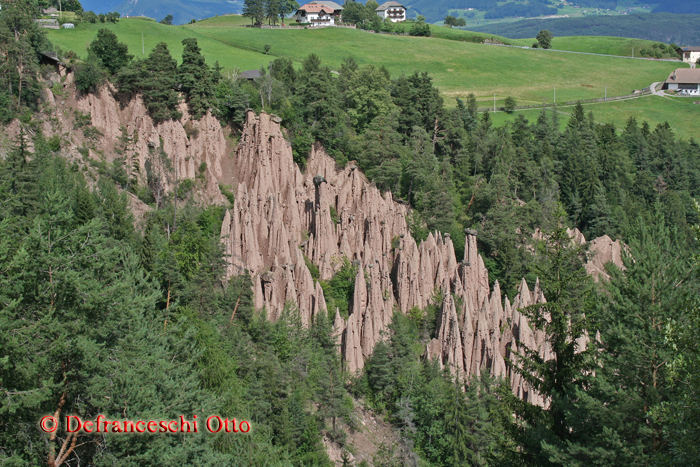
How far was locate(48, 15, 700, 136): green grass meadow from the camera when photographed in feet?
331

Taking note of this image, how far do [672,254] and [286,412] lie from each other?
2166cm

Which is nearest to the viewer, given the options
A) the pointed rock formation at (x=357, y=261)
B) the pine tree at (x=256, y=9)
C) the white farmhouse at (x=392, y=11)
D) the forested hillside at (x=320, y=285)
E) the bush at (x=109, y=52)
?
the forested hillside at (x=320, y=285)

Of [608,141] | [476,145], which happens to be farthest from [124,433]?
[608,141]

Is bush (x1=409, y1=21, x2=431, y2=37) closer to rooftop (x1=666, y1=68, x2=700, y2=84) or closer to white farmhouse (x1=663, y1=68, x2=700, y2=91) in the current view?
white farmhouse (x1=663, y1=68, x2=700, y2=91)

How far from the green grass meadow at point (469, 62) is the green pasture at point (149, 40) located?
1.12 feet

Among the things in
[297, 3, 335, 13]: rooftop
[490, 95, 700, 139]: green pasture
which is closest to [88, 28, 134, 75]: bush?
[490, 95, 700, 139]: green pasture

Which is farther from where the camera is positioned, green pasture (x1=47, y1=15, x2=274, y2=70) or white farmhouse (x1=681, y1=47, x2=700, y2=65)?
white farmhouse (x1=681, y1=47, x2=700, y2=65)

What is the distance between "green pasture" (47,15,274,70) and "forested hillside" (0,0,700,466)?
8.92 m

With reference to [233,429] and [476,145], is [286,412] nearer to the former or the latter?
[233,429]

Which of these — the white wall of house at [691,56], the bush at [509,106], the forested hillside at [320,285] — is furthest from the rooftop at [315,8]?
the white wall of house at [691,56]

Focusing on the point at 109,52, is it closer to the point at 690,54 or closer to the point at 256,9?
the point at 256,9

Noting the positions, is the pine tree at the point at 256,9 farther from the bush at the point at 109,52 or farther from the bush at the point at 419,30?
the bush at the point at 109,52

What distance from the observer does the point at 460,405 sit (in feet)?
123

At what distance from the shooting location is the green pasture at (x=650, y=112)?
102 metres
